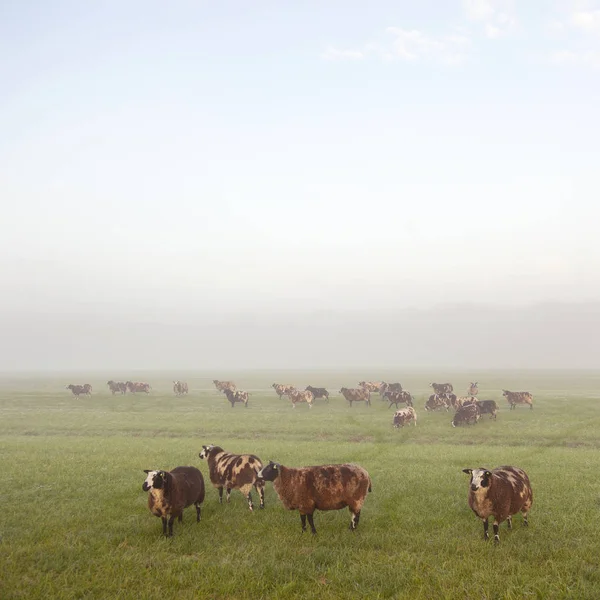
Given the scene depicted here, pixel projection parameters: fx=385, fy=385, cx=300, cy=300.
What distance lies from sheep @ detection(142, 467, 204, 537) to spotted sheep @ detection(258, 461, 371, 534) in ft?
7.32

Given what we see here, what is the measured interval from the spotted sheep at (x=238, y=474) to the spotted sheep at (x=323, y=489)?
1834mm

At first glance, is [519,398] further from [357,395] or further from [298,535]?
[298,535]

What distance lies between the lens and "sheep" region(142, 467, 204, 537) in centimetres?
1020

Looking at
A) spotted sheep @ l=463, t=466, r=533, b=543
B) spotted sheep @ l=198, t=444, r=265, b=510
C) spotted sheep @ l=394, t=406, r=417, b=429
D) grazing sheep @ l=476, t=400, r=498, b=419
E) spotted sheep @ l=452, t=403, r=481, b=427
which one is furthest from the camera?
grazing sheep @ l=476, t=400, r=498, b=419

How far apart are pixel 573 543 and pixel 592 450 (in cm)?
1650

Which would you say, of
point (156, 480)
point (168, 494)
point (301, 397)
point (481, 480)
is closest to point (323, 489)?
point (481, 480)

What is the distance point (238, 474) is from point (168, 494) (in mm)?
2956

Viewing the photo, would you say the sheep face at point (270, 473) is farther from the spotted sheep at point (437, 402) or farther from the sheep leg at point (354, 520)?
the spotted sheep at point (437, 402)

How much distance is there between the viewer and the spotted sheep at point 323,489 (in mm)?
10398

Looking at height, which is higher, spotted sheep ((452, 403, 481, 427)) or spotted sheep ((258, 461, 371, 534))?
spotted sheep ((258, 461, 371, 534))

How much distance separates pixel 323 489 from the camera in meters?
10.5

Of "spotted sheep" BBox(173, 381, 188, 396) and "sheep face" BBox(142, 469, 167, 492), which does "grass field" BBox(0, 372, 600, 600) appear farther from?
"spotted sheep" BBox(173, 381, 188, 396)

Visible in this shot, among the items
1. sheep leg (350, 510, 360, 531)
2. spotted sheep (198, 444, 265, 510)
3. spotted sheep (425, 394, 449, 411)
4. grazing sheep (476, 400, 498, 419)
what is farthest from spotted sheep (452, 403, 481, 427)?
sheep leg (350, 510, 360, 531)

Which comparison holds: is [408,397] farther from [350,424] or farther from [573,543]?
[573,543]
